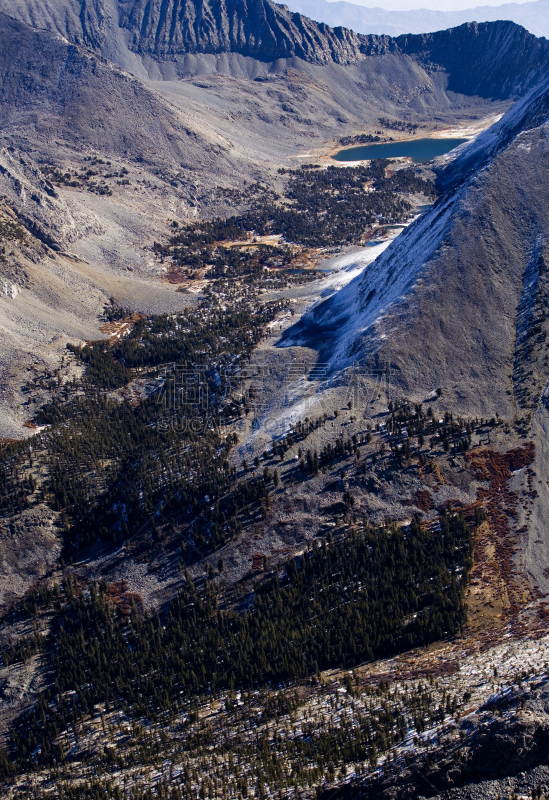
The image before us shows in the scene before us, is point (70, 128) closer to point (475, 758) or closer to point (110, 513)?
point (110, 513)

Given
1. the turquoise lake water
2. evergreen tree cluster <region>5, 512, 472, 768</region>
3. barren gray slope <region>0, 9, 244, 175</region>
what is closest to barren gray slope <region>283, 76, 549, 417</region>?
evergreen tree cluster <region>5, 512, 472, 768</region>

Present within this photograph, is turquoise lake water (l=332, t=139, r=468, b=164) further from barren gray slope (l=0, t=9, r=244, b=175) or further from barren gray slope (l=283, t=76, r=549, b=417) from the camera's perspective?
barren gray slope (l=283, t=76, r=549, b=417)

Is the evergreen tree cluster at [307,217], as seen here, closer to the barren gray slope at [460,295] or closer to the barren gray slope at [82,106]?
the barren gray slope at [82,106]

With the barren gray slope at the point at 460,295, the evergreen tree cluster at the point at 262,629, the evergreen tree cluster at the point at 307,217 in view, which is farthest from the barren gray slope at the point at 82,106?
the evergreen tree cluster at the point at 262,629

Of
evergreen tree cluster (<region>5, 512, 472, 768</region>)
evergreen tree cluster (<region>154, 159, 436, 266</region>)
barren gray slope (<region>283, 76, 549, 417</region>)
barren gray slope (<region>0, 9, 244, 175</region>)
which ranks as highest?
barren gray slope (<region>0, 9, 244, 175</region>)

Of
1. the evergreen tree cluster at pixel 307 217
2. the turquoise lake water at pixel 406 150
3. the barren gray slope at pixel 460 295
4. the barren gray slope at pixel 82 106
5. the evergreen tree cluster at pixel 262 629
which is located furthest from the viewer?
the turquoise lake water at pixel 406 150

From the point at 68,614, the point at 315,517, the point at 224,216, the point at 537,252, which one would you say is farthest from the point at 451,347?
the point at 224,216

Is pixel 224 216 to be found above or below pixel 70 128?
below

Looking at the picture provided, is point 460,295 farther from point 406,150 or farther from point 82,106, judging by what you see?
point 406,150
